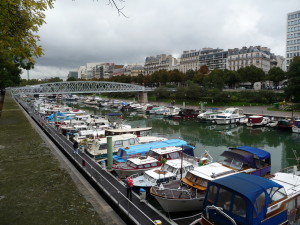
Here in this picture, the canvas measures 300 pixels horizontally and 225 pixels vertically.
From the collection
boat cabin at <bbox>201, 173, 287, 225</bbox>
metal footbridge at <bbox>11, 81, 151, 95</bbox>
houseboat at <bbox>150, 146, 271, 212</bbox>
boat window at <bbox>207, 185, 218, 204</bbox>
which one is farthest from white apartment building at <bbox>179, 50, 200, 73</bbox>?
boat window at <bbox>207, 185, 218, 204</bbox>

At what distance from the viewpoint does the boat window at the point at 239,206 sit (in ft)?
25.4

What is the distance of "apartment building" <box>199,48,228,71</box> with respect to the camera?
10656cm

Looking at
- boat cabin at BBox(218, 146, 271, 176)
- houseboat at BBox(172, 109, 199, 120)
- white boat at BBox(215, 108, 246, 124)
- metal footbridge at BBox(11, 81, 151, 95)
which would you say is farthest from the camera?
metal footbridge at BBox(11, 81, 151, 95)

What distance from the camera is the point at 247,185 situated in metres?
8.30

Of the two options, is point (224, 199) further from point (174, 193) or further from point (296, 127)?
point (296, 127)

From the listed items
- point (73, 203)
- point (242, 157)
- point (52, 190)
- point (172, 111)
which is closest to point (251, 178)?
point (242, 157)

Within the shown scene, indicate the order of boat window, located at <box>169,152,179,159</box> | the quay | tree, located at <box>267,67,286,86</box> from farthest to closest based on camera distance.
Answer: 1. tree, located at <box>267,67,286,86</box>
2. boat window, located at <box>169,152,179,159</box>
3. the quay

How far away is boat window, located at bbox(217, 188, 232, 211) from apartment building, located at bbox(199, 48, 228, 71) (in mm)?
104168

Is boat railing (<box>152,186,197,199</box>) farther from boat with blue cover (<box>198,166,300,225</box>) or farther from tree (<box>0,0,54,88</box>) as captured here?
tree (<box>0,0,54,88</box>)

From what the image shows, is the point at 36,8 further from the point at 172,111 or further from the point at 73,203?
the point at 172,111

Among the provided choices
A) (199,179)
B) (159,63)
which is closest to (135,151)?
(199,179)

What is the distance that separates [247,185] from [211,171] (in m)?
4.41

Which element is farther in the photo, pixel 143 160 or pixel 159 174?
pixel 143 160

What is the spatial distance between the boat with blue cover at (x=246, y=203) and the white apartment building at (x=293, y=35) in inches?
3191
